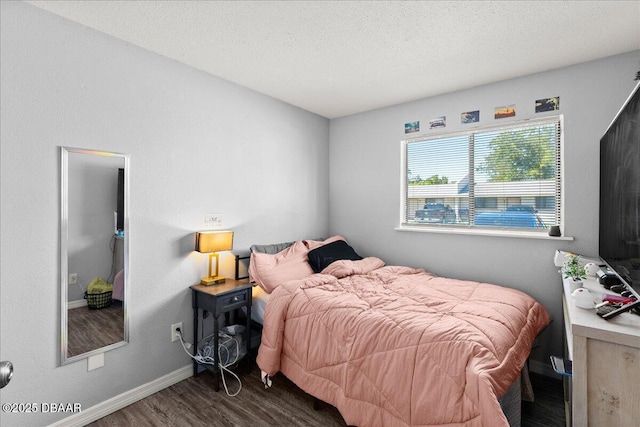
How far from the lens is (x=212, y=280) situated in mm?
2748

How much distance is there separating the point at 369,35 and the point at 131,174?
2061 mm

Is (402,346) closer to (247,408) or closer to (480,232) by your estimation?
(247,408)

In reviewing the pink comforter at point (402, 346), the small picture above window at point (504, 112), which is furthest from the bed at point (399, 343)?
the small picture above window at point (504, 112)

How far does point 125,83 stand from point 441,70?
262 centimetres

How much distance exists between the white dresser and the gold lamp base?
2492mm

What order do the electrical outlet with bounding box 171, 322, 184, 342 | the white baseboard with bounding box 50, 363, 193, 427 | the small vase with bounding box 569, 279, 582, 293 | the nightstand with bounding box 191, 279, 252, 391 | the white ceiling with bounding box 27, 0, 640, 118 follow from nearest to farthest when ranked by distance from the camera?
the small vase with bounding box 569, 279, 582, 293
the white ceiling with bounding box 27, 0, 640, 118
the white baseboard with bounding box 50, 363, 193, 427
the nightstand with bounding box 191, 279, 252, 391
the electrical outlet with bounding box 171, 322, 184, 342

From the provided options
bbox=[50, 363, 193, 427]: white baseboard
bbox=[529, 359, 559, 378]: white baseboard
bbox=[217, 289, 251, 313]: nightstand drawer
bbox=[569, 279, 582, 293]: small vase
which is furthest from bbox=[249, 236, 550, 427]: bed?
bbox=[50, 363, 193, 427]: white baseboard

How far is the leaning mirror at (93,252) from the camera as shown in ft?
6.75

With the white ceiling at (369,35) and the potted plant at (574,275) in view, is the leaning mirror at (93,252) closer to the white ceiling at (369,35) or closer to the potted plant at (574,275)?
the white ceiling at (369,35)

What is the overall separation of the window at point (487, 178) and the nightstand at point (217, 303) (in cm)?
210

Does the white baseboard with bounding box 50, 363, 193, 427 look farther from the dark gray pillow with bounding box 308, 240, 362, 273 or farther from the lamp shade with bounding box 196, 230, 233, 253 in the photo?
the dark gray pillow with bounding box 308, 240, 362, 273

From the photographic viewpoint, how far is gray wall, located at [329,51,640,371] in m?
2.58

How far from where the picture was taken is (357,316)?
212 centimetres

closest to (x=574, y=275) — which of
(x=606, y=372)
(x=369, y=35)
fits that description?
(x=606, y=372)
